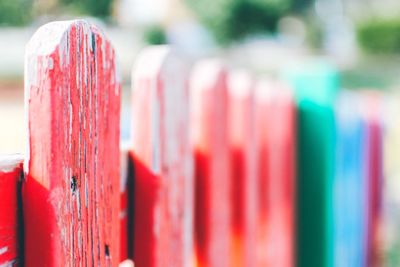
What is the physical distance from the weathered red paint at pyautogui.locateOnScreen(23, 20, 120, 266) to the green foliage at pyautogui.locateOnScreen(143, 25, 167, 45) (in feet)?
89.8

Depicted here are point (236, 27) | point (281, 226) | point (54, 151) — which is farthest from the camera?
point (236, 27)

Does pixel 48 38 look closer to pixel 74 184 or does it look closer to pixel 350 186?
pixel 74 184

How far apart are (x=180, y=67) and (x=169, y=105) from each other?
0.09 m

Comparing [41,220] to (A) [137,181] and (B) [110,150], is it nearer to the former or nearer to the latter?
(B) [110,150]

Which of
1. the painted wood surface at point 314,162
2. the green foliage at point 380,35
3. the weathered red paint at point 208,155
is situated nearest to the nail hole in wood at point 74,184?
the weathered red paint at point 208,155

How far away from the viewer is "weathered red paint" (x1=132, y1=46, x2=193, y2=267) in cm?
120

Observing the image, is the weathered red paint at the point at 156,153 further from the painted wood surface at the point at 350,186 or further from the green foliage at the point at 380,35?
the green foliage at the point at 380,35

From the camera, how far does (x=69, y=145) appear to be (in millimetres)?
883

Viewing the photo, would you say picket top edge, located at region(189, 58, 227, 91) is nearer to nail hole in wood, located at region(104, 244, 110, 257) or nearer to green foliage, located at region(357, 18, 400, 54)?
nail hole in wood, located at region(104, 244, 110, 257)

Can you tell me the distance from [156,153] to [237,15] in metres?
26.3

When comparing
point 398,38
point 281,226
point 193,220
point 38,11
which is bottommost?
point 281,226

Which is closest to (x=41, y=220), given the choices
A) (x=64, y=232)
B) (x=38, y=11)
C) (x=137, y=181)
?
(x=64, y=232)

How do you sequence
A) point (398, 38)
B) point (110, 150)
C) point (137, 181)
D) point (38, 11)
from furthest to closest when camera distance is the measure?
→ point (38, 11) → point (398, 38) → point (137, 181) → point (110, 150)

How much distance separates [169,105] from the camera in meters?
1.26
